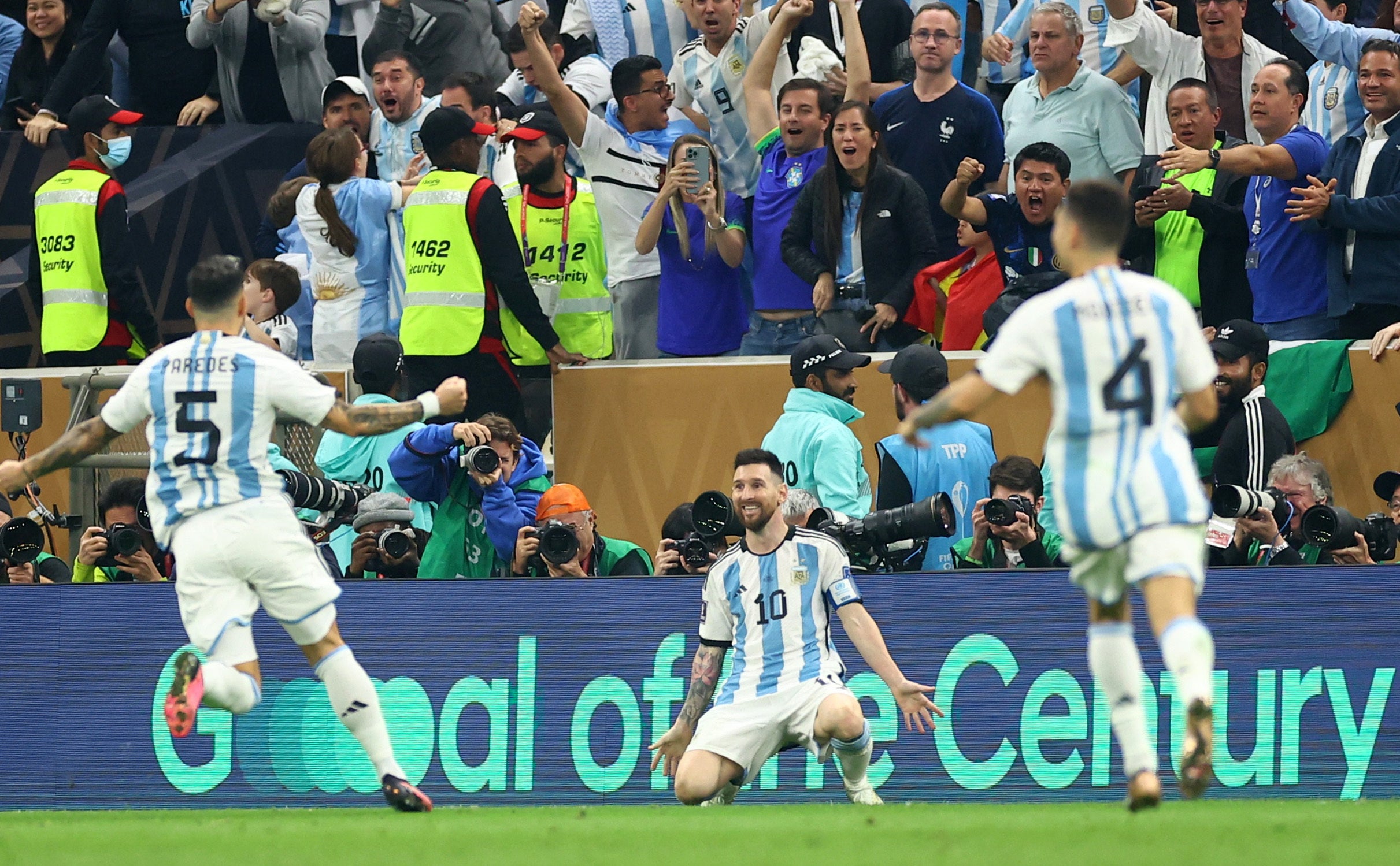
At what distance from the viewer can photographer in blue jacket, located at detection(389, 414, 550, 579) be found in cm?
939

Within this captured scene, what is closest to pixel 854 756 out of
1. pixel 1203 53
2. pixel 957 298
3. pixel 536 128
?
pixel 957 298

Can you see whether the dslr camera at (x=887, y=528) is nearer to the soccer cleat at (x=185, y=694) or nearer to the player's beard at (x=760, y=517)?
the player's beard at (x=760, y=517)

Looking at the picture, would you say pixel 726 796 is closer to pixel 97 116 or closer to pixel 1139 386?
pixel 1139 386

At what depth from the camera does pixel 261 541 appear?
7.10 meters

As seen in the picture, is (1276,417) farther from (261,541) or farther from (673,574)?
(261,541)

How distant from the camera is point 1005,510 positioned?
27.9 feet

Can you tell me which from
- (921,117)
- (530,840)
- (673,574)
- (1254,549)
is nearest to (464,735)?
(673,574)

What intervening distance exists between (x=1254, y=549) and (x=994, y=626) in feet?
4.34

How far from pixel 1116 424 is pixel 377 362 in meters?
4.89

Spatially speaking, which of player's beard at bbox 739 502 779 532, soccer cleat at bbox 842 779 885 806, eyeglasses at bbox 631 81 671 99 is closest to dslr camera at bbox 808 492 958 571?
player's beard at bbox 739 502 779 532

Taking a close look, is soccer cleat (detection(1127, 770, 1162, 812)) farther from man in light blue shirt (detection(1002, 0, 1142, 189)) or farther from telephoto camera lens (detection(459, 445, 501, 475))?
man in light blue shirt (detection(1002, 0, 1142, 189))

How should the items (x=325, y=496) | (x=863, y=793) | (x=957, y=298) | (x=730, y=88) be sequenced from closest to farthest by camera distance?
(x=863, y=793)
(x=325, y=496)
(x=957, y=298)
(x=730, y=88)

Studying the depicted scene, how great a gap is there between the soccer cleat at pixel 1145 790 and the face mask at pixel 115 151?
26.4ft

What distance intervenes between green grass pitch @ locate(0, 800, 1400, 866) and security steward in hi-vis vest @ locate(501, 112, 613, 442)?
4.57 metres
